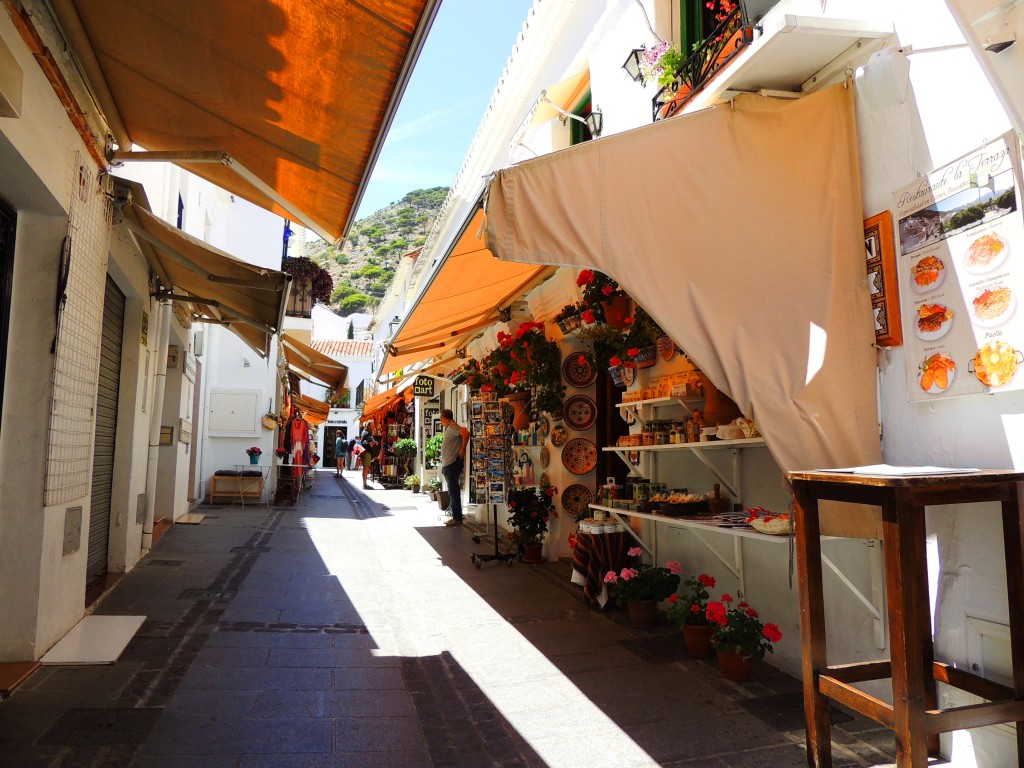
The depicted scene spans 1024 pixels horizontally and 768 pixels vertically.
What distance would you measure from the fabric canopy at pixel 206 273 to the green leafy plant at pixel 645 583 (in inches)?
161

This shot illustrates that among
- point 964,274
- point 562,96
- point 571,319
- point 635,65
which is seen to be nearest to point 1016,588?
point 964,274

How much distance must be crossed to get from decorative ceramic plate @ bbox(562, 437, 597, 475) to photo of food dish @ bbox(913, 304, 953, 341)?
16.9ft

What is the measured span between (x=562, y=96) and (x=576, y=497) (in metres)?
5.09

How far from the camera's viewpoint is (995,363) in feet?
9.81

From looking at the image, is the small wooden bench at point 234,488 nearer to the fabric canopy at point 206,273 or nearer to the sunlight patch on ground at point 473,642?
the sunlight patch on ground at point 473,642

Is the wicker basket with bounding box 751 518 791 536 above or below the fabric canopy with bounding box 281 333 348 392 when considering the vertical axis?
below

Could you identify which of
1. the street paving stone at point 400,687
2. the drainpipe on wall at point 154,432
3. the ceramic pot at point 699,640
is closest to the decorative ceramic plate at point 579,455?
the street paving stone at point 400,687

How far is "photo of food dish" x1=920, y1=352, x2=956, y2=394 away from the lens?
10.6ft

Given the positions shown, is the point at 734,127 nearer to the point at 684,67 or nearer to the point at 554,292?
the point at 684,67

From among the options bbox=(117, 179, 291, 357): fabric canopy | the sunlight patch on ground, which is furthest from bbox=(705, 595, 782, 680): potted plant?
bbox=(117, 179, 291, 357): fabric canopy

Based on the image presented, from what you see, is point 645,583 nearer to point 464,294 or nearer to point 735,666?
point 735,666

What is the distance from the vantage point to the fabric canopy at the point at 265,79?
3.63 meters

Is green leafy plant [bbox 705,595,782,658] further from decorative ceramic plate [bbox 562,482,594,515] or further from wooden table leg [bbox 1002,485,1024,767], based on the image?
decorative ceramic plate [bbox 562,482,594,515]

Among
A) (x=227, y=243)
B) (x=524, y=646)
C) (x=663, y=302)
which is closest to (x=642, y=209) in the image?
(x=663, y=302)
